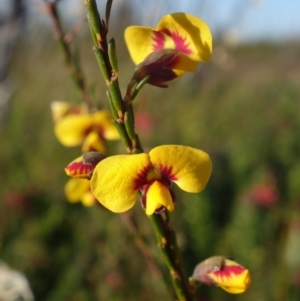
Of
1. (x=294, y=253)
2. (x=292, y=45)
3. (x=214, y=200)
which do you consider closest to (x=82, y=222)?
(x=214, y=200)

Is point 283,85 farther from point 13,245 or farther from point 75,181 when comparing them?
point 75,181

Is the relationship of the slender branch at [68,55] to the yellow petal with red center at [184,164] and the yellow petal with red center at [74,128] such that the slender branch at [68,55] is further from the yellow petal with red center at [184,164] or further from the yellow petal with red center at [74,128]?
the yellow petal with red center at [184,164]

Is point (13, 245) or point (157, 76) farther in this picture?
point (13, 245)

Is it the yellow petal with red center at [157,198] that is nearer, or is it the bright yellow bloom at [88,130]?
the yellow petal with red center at [157,198]

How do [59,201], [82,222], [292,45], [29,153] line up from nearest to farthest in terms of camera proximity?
[82,222] → [59,201] → [29,153] → [292,45]

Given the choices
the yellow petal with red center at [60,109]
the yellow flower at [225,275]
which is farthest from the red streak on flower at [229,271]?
the yellow petal with red center at [60,109]

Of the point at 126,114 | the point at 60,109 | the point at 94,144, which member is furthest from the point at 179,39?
the point at 60,109
